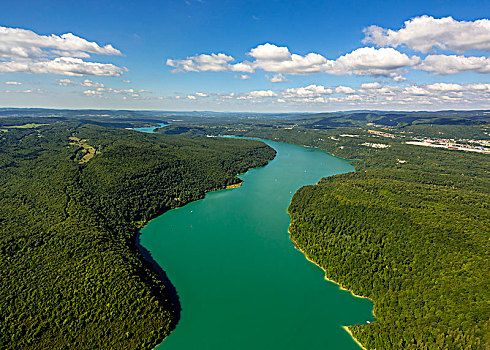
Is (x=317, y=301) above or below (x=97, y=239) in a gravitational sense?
below

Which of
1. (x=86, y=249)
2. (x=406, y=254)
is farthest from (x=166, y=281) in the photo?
(x=406, y=254)

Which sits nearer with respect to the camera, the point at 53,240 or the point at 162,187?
the point at 53,240

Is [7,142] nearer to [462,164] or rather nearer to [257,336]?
[257,336]

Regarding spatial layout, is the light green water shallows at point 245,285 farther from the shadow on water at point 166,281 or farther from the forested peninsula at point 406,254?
the forested peninsula at point 406,254

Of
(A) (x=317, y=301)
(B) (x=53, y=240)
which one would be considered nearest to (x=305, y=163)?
(A) (x=317, y=301)

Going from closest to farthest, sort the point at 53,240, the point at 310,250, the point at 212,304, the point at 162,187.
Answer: the point at 212,304 → the point at 53,240 → the point at 310,250 → the point at 162,187

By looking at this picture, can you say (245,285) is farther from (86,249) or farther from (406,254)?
(86,249)
